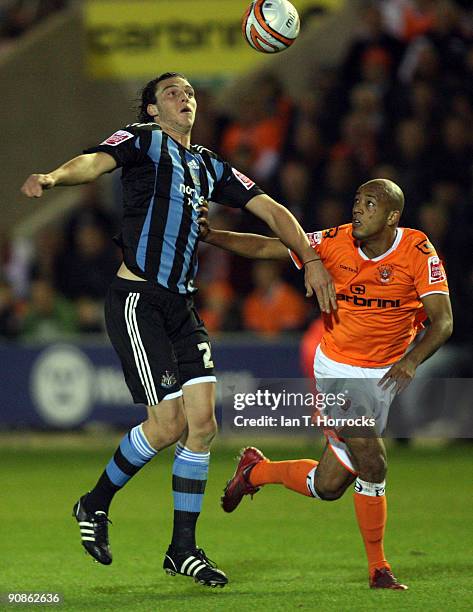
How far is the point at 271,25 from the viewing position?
7.04 meters

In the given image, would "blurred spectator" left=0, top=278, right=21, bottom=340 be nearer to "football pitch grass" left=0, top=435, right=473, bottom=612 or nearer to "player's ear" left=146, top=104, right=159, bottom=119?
"football pitch grass" left=0, top=435, right=473, bottom=612

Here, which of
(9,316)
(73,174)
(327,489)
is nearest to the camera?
(73,174)

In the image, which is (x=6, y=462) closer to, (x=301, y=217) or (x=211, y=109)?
(x=301, y=217)

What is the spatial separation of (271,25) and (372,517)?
8.83 feet

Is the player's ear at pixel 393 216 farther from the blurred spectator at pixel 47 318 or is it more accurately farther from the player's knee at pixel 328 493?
the blurred spectator at pixel 47 318

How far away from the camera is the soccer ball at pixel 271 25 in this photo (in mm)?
7035

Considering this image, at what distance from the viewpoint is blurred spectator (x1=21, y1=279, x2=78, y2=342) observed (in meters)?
12.7

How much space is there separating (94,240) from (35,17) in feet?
15.2

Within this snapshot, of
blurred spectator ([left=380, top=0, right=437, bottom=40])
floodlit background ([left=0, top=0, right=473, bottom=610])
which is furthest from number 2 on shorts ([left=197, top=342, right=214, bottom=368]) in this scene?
blurred spectator ([left=380, top=0, right=437, bottom=40])

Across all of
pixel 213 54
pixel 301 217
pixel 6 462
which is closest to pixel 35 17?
pixel 213 54

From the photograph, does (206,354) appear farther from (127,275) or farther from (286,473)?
(286,473)

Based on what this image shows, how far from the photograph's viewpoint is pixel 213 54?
15.0 meters

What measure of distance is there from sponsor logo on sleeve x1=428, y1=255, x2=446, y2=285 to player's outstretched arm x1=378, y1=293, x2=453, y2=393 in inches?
3.0
